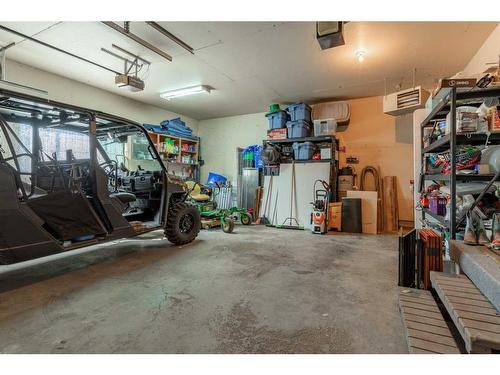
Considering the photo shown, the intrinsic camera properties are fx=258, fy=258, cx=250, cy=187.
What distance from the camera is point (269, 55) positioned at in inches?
165

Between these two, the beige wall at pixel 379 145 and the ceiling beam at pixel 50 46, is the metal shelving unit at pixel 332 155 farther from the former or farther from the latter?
the ceiling beam at pixel 50 46

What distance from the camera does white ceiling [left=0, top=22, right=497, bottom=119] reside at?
3434mm

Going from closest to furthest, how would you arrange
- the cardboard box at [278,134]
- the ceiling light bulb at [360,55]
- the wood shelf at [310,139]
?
the ceiling light bulb at [360,55], the wood shelf at [310,139], the cardboard box at [278,134]

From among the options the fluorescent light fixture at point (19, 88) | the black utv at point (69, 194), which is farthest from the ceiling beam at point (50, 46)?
the black utv at point (69, 194)

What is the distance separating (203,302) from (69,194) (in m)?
1.93

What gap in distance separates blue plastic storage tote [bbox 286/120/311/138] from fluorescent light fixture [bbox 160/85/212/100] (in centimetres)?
212

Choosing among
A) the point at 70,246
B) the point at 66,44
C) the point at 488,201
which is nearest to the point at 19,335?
the point at 70,246

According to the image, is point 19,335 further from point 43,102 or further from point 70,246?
point 43,102

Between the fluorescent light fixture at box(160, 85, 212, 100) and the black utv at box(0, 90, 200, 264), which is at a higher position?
the fluorescent light fixture at box(160, 85, 212, 100)

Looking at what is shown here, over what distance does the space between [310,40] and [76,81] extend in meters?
A: 4.65

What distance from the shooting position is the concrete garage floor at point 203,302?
1.65m

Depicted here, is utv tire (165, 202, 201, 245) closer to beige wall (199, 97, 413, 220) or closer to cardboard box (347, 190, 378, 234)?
cardboard box (347, 190, 378, 234)

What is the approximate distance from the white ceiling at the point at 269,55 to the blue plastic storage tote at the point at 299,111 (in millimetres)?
289

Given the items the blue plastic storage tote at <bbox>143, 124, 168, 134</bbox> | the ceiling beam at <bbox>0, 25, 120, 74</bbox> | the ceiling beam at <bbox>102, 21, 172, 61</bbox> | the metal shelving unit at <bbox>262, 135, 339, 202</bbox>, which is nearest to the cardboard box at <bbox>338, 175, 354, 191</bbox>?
the metal shelving unit at <bbox>262, 135, 339, 202</bbox>
